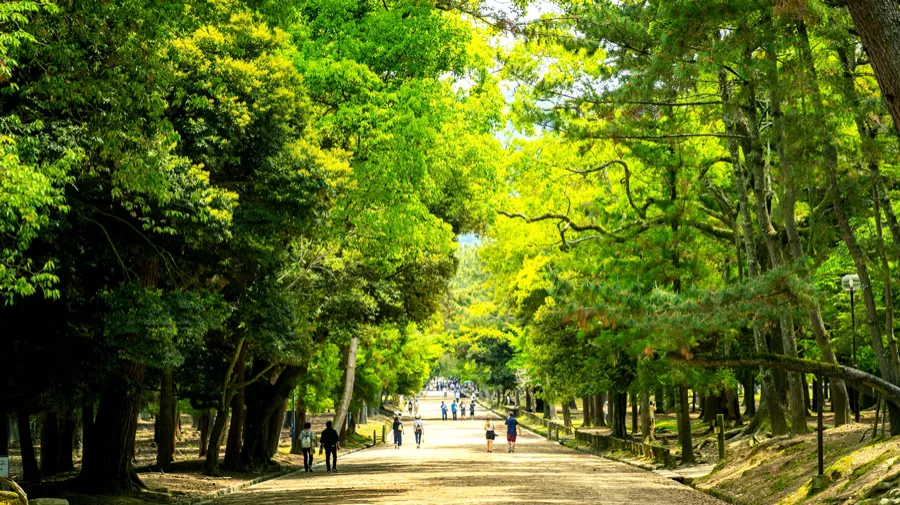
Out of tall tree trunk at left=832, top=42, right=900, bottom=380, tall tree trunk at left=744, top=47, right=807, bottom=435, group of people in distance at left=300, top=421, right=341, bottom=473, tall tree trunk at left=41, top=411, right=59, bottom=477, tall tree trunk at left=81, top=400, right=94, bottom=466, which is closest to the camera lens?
tall tree trunk at left=832, top=42, right=900, bottom=380

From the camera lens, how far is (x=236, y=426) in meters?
32.3

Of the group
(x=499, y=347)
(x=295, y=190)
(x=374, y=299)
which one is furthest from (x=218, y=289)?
(x=499, y=347)

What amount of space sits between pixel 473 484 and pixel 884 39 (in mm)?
16953

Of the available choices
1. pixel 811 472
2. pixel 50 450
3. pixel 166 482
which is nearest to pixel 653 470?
pixel 811 472

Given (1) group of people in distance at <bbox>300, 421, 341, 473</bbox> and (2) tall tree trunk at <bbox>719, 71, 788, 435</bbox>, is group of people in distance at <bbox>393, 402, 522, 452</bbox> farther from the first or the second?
(2) tall tree trunk at <bbox>719, 71, 788, 435</bbox>

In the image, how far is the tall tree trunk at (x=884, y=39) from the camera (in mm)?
9821

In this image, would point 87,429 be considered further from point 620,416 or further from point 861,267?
point 620,416

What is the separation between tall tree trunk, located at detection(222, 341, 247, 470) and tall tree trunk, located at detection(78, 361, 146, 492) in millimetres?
7640

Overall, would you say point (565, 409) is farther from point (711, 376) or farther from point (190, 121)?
point (190, 121)

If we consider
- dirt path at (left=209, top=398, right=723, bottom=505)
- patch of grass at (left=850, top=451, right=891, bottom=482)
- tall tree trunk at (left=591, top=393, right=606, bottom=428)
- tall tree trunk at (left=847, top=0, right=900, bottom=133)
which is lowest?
dirt path at (left=209, top=398, right=723, bottom=505)

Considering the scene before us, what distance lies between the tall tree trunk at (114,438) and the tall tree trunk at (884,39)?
16.3m

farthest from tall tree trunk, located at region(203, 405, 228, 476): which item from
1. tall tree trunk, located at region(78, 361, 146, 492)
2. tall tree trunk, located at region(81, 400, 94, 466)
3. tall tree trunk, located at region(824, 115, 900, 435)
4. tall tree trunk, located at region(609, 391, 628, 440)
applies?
tall tree trunk, located at region(609, 391, 628, 440)

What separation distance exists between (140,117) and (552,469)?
20.2 meters

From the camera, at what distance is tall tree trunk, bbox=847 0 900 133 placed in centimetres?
982
